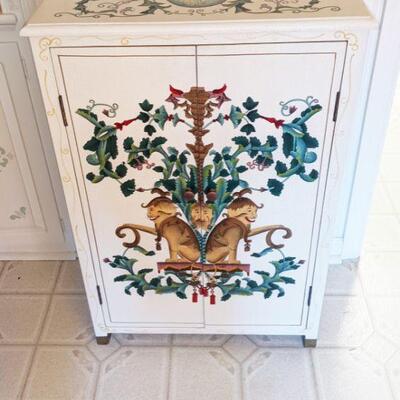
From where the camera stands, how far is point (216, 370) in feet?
5.35

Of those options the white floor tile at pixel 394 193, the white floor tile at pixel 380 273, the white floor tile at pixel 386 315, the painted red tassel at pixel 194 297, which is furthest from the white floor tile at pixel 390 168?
the painted red tassel at pixel 194 297

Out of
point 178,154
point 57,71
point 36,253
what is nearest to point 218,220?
point 178,154

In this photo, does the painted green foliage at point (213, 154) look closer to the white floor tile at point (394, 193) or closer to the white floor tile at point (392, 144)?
the white floor tile at point (394, 193)

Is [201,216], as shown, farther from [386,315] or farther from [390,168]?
[390,168]

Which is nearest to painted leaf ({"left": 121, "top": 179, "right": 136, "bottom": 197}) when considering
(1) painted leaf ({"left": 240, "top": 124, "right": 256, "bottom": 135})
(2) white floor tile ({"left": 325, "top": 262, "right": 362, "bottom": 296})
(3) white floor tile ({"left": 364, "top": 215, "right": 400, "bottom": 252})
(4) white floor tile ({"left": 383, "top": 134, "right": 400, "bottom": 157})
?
(1) painted leaf ({"left": 240, "top": 124, "right": 256, "bottom": 135})

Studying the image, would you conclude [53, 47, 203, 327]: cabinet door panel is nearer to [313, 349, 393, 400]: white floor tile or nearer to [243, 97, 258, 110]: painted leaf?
[243, 97, 258, 110]: painted leaf

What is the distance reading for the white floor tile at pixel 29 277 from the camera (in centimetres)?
191

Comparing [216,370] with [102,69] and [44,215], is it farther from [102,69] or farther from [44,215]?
[102,69]

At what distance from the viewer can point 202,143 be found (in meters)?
1.24

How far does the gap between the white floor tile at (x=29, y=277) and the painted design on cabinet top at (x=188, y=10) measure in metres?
1.02

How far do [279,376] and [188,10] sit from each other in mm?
1032

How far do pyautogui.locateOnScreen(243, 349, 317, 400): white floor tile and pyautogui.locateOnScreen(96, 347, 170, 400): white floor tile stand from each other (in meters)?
0.24

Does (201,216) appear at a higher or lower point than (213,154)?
lower

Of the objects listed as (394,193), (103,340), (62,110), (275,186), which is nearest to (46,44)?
(62,110)
